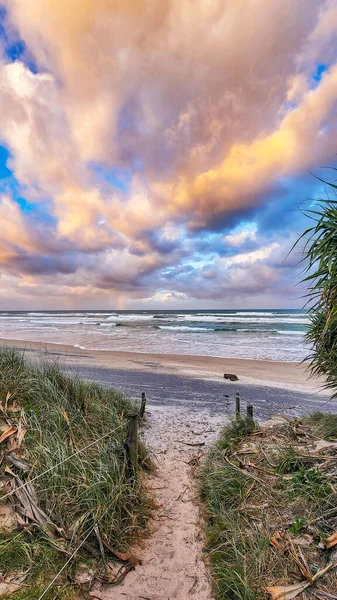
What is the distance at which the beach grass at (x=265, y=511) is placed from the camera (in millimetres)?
2857

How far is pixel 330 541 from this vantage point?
2889mm

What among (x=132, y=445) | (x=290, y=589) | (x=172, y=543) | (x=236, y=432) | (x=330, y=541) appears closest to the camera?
(x=290, y=589)

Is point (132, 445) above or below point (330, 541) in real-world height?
above

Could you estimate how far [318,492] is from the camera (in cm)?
363

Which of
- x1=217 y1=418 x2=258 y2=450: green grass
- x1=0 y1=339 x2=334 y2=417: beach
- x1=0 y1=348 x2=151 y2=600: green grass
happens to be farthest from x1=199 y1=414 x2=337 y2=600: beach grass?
x1=0 y1=339 x2=334 y2=417: beach

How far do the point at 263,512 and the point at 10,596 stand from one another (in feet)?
9.20

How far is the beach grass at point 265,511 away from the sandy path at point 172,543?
0.58 feet

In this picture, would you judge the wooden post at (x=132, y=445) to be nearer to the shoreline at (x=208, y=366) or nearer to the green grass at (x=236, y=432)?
the green grass at (x=236, y=432)

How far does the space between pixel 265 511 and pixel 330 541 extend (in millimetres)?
887

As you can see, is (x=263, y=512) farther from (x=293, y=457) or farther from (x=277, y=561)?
(x=293, y=457)

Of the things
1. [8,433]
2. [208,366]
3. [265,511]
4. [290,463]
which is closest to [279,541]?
[265,511]

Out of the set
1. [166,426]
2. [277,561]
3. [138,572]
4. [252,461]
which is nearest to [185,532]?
[138,572]

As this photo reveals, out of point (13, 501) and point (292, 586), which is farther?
point (13, 501)

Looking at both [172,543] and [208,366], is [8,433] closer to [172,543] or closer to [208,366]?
[172,543]
